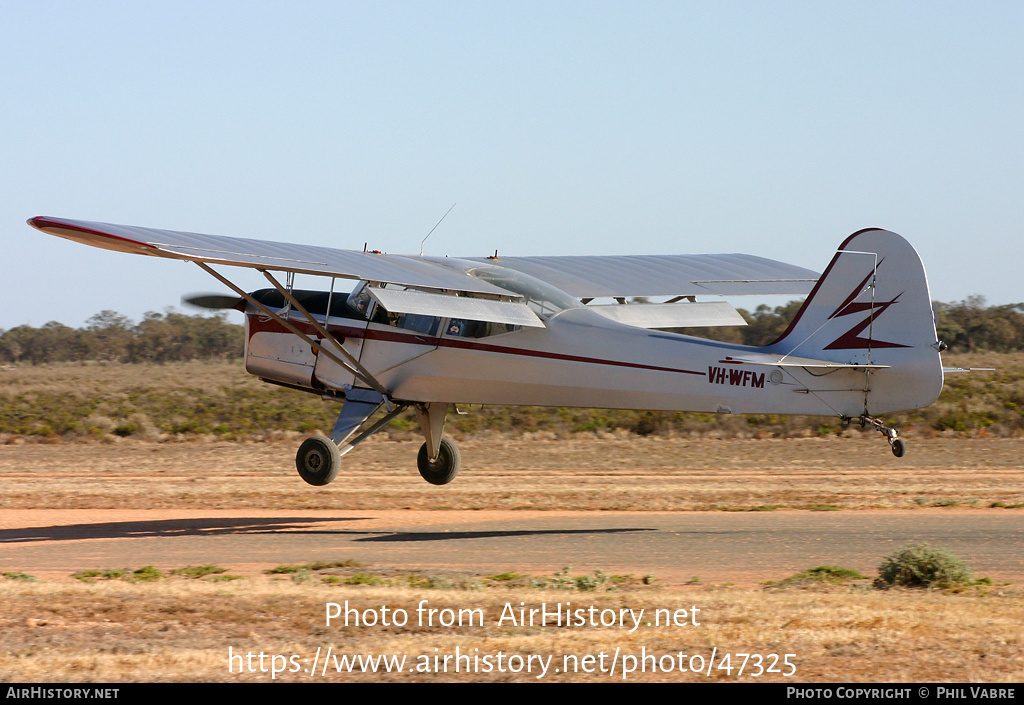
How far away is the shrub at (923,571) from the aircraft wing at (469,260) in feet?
19.6

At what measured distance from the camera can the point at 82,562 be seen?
442 inches

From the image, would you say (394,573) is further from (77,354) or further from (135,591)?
(77,354)

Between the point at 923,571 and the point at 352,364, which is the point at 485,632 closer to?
the point at 923,571

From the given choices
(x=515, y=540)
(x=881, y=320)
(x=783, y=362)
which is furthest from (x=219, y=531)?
(x=881, y=320)

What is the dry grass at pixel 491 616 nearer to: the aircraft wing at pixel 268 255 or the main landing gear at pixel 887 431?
the main landing gear at pixel 887 431

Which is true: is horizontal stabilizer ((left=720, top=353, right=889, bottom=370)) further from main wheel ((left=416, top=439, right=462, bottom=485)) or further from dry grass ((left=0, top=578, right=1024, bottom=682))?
main wheel ((left=416, top=439, right=462, bottom=485))

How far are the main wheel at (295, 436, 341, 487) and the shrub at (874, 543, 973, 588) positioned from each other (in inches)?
273

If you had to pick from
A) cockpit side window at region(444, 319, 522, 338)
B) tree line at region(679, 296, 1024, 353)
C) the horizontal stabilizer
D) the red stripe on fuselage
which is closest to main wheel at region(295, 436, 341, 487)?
the red stripe on fuselage

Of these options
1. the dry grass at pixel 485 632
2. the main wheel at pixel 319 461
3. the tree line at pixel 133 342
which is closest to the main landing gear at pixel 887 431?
the dry grass at pixel 485 632

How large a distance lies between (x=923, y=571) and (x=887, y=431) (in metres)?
2.35

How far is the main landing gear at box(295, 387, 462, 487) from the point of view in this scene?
13.7 meters

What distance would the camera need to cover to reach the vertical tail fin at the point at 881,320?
11.7 metres
